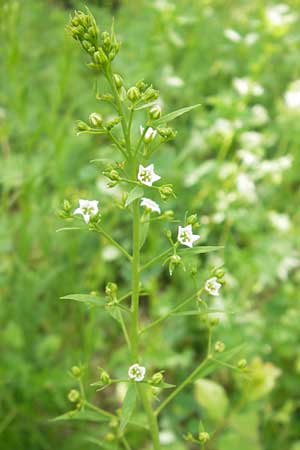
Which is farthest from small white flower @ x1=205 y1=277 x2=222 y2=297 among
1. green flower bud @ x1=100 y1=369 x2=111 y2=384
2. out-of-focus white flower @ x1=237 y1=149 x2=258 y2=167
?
out-of-focus white flower @ x1=237 y1=149 x2=258 y2=167

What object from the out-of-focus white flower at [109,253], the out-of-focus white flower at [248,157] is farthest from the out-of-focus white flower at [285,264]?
the out-of-focus white flower at [109,253]

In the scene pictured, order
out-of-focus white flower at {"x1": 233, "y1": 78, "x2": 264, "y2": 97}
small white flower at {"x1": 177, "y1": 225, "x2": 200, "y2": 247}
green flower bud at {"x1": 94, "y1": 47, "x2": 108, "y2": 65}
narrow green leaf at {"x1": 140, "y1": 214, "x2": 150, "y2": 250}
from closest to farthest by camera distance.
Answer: green flower bud at {"x1": 94, "y1": 47, "x2": 108, "y2": 65}, small white flower at {"x1": 177, "y1": 225, "x2": 200, "y2": 247}, narrow green leaf at {"x1": 140, "y1": 214, "x2": 150, "y2": 250}, out-of-focus white flower at {"x1": 233, "y1": 78, "x2": 264, "y2": 97}

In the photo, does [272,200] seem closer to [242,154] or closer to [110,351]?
[242,154]

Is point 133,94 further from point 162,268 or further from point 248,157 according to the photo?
point 162,268

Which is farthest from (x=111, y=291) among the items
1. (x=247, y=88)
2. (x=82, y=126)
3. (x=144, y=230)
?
(x=247, y=88)

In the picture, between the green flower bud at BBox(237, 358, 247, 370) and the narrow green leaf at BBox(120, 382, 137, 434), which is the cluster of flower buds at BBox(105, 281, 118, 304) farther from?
the green flower bud at BBox(237, 358, 247, 370)

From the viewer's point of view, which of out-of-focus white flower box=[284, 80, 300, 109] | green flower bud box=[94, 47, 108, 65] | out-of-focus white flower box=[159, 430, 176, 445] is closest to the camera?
green flower bud box=[94, 47, 108, 65]

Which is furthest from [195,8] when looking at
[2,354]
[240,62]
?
[2,354]

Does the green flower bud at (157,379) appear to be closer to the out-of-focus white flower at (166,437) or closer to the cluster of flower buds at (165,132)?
the cluster of flower buds at (165,132)
